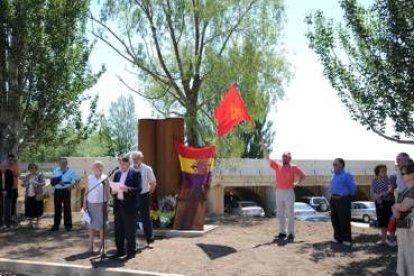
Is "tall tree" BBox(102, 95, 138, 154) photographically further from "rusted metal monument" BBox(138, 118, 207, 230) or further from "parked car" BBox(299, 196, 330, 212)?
"rusted metal monument" BBox(138, 118, 207, 230)

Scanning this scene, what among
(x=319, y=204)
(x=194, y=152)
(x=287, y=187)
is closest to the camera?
(x=287, y=187)

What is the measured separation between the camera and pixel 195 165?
13.8m

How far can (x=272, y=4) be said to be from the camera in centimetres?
2080

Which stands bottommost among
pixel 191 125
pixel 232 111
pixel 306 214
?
pixel 306 214

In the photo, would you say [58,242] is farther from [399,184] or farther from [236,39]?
[236,39]

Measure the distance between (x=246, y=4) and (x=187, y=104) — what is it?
3.77 metres

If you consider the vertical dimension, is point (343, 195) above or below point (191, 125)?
below

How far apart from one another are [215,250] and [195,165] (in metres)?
3.07

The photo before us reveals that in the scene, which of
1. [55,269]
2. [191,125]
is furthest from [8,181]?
[191,125]

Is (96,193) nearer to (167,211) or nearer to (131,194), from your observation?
(131,194)

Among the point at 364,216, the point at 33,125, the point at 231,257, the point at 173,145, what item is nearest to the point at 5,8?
the point at 33,125

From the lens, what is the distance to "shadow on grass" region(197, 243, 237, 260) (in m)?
10.7

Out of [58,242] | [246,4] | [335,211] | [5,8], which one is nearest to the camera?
[335,211]

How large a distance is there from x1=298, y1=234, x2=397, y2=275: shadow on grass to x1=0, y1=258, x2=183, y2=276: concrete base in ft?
8.92
